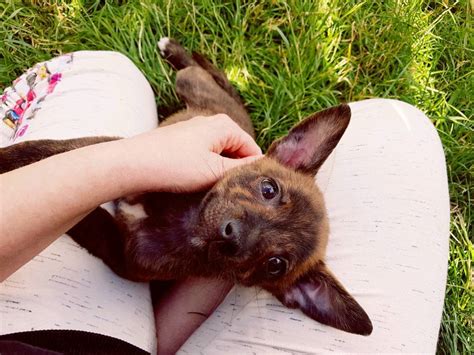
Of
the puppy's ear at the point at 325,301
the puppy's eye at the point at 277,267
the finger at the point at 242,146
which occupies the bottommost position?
the puppy's ear at the point at 325,301

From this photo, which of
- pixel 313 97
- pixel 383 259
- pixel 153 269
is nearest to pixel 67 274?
pixel 153 269

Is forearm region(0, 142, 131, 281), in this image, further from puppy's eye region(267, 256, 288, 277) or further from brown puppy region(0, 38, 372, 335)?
puppy's eye region(267, 256, 288, 277)

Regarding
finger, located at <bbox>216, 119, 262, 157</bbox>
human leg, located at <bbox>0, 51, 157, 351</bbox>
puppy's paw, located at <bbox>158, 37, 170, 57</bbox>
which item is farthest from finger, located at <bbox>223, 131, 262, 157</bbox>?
puppy's paw, located at <bbox>158, 37, 170, 57</bbox>

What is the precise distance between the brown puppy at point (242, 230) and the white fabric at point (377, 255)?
115 mm

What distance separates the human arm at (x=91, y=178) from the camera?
1.80 metres

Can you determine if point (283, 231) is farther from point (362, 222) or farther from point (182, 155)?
point (182, 155)

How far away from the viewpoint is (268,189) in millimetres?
2438

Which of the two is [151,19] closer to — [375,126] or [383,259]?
[375,126]

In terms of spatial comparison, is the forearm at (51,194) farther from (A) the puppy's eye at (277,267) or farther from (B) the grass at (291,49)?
(B) the grass at (291,49)

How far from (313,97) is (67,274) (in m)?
2.08

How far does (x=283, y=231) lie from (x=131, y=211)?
2.60 ft

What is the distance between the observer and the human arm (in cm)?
180

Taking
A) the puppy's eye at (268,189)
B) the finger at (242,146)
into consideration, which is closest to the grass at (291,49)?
the finger at (242,146)

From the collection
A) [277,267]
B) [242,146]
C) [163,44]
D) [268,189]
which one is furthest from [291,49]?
[277,267]
